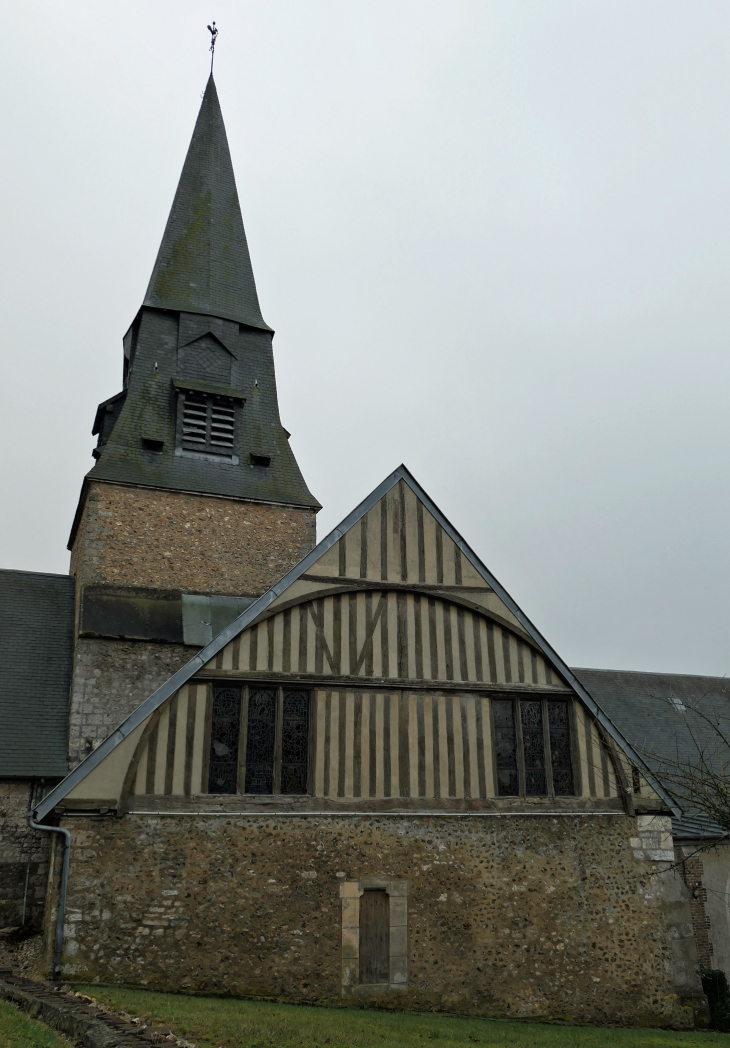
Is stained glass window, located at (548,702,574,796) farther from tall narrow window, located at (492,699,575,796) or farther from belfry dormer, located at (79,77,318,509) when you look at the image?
belfry dormer, located at (79,77,318,509)

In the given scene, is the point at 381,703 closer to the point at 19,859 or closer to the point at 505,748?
the point at 505,748

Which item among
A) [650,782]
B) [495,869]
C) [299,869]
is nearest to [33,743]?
[299,869]

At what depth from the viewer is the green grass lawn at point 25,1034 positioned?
16.5 ft

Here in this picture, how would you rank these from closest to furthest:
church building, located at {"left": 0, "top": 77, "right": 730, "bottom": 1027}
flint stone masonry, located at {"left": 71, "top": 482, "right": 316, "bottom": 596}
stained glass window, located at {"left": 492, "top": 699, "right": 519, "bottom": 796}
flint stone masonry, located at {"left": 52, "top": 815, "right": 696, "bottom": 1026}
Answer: flint stone masonry, located at {"left": 52, "top": 815, "right": 696, "bottom": 1026} < church building, located at {"left": 0, "top": 77, "right": 730, "bottom": 1027} < stained glass window, located at {"left": 492, "top": 699, "right": 519, "bottom": 796} < flint stone masonry, located at {"left": 71, "top": 482, "right": 316, "bottom": 596}

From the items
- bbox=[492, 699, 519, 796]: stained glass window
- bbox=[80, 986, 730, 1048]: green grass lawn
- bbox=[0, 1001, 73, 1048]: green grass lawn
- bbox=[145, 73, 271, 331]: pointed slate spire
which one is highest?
bbox=[145, 73, 271, 331]: pointed slate spire

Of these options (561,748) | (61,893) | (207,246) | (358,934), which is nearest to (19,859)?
(61,893)

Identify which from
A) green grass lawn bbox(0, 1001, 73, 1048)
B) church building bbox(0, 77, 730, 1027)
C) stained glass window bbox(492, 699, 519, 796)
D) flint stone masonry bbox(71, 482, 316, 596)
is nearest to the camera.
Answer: green grass lawn bbox(0, 1001, 73, 1048)

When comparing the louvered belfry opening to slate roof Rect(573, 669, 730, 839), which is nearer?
the louvered belfry opening

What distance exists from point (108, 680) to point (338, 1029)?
6.92 meters

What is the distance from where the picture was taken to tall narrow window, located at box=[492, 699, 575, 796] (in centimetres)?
1011

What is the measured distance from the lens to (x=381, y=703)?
9.90 m

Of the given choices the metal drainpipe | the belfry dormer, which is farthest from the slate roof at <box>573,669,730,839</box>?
the metal drainpipe

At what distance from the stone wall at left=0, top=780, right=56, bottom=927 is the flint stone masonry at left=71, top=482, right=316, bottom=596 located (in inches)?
138

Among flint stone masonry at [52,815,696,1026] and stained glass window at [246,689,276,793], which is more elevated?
stained glass window at [246,689,276,793]
